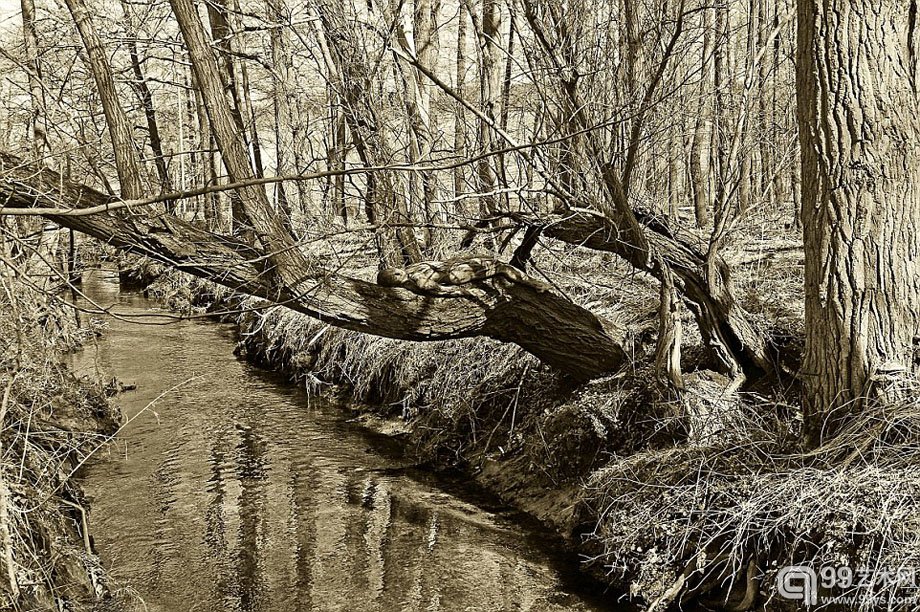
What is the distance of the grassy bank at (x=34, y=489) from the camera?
419 cm

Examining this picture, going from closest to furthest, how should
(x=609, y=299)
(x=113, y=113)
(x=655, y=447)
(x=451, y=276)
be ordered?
(x=113, y=113) → (x=655, y=447) → (x=451, y=276) → (x=609, y=299)

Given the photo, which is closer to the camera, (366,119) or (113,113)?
(113,113)

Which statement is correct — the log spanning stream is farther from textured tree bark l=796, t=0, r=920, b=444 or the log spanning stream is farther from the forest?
textured tree bark l=796, t=0, r=920, b=444

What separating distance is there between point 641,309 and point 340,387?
12.9ft

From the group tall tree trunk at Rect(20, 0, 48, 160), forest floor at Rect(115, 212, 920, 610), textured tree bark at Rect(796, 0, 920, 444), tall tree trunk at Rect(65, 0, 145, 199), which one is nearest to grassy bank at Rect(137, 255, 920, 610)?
forest floor at Rect(115, 212, 920, 610)

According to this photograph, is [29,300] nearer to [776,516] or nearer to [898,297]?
[776,516]

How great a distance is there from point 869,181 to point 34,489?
4798 mm

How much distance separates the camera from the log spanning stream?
545 cm

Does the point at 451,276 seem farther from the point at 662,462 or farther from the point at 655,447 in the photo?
the point at 662,462

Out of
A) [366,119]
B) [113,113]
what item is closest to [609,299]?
[366,119]

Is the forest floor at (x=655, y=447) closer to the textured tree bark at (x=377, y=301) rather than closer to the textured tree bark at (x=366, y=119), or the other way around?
the textured tree bark at (x=377, y=301)

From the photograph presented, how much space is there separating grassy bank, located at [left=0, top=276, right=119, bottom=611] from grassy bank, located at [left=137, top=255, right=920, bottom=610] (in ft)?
4.45

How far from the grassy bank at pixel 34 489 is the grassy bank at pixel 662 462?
53.4 inches

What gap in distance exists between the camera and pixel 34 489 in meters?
4.67
